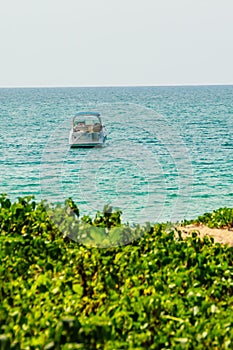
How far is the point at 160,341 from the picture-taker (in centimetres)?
494

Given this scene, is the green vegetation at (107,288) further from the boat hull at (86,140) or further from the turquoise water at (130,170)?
the boat hull at (86,140)

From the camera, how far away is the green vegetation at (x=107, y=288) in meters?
4.86

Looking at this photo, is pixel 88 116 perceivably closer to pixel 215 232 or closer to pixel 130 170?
pixel 130 170

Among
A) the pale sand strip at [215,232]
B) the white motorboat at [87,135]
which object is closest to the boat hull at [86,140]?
the white motorboat at [87,135]

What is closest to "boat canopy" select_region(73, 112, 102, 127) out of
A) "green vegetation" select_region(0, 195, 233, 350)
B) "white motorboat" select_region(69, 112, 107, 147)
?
"white motorboat" select_region(69, 112, 107, 147)

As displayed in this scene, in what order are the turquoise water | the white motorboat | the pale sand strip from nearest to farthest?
the pale sand strip → the turquoise water → the white motorboat

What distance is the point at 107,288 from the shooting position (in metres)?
6.27

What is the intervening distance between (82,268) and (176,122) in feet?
256

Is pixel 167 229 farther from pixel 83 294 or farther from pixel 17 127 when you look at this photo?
pixel 17 127

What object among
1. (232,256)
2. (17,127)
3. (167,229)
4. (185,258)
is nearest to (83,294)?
(185,258)

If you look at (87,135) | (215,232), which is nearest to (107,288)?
(215,232)

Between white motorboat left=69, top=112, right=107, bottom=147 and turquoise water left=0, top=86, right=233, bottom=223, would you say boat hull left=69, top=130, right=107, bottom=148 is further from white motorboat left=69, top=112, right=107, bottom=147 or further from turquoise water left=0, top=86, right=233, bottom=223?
turquoise water left=0, top=86, right=233, bottom=223

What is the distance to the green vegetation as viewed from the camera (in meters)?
4.86

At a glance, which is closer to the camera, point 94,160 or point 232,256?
point 232,256
